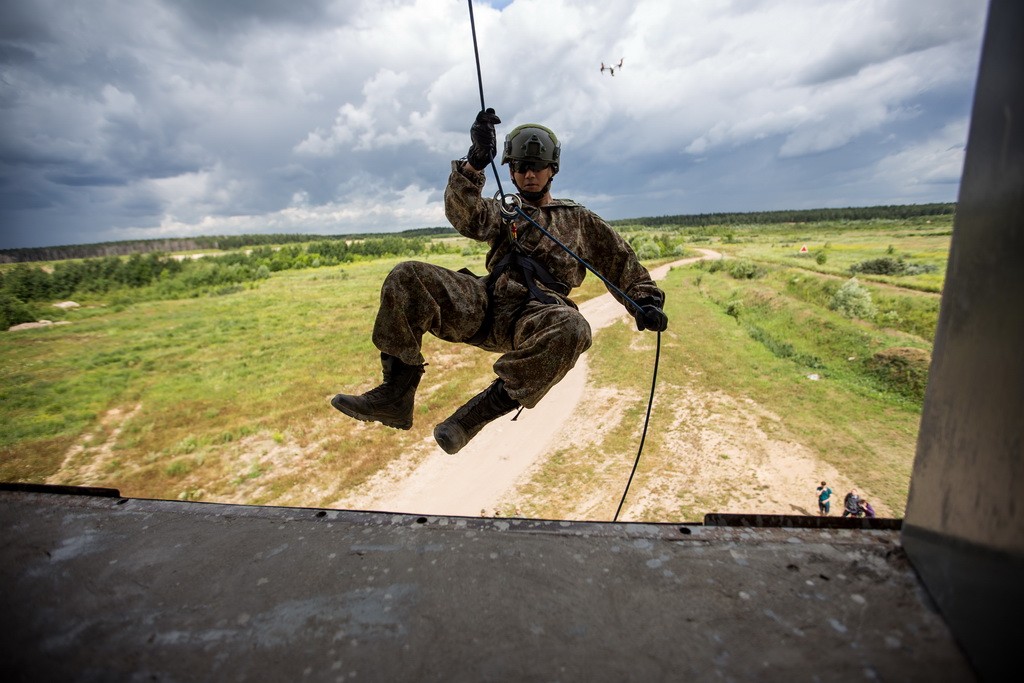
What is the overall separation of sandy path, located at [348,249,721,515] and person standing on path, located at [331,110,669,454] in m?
9.17

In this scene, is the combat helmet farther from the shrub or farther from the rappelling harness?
the shrub

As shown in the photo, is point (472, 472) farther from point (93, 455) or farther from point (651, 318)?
point (651, 318)

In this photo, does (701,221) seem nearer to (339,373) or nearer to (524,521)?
(339,373)

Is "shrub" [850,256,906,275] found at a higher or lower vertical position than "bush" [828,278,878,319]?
higher

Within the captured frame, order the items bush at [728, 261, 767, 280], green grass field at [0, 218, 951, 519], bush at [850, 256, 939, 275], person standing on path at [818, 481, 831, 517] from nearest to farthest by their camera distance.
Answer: person standing on path at [818, 481, 831, 517] → green grass field at [0, 218, 951, 519] → bush at [850, 256, 939, 275] → bush at [728, 261, 767, 280]

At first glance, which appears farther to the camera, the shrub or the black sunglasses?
the shrub

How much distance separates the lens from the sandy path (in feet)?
40.6

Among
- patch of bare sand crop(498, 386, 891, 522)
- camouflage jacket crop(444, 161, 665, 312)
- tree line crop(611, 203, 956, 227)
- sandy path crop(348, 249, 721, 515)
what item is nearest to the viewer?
camouflage jacket crop(444, 161, 665, 312)

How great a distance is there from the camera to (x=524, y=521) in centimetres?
170

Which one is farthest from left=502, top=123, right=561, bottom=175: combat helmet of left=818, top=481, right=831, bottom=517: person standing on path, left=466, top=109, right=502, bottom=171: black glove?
left=818, top=481, right=831, bottom=517: person standing on path

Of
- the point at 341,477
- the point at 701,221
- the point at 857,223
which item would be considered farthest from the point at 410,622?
the point at 701,221

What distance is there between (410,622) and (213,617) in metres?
0.54

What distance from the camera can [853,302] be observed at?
27.3 meters

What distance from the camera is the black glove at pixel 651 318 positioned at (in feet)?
9.61
